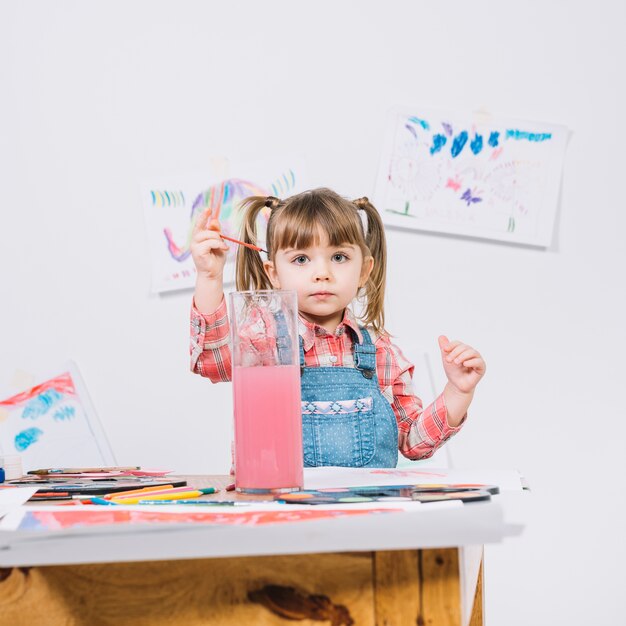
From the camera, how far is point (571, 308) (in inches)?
71.4

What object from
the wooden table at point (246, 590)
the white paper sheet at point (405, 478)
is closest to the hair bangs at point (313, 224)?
the white paper sheet at point (405, 478)

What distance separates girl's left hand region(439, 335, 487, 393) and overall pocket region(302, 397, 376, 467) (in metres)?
0.13

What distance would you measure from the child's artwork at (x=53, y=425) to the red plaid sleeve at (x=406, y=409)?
0.78 metres

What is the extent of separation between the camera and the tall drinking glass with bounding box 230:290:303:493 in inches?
28.4

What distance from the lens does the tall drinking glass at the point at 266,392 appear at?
72cm

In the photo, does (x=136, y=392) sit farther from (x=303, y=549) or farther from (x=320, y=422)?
(x=303, y=549)

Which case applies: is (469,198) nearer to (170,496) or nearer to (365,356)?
(365,356)

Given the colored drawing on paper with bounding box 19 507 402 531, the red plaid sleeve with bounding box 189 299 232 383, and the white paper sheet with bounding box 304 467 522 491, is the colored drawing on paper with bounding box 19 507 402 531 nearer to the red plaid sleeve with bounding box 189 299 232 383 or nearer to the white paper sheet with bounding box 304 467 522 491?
the white paper sheet with bounding box 304 467 522 491

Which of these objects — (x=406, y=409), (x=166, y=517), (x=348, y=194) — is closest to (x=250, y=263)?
(x=406, y=409)

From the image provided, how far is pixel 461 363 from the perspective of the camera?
1.03 metres

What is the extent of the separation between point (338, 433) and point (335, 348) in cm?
16

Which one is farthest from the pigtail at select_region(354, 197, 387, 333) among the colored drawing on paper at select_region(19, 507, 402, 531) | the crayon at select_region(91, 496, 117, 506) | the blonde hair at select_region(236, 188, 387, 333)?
the colored drawing on paper at select_region(19, 507, 402, 531)

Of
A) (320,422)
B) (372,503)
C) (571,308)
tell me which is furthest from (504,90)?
(372,503)

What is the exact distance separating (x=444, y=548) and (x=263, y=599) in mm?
106
